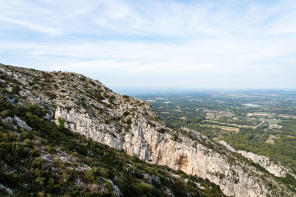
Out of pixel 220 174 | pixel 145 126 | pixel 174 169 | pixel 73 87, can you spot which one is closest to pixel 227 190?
pixel 220 174

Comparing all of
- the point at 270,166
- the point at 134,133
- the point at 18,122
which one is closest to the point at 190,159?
the point at 134,133

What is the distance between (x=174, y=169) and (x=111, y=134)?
19.7 m

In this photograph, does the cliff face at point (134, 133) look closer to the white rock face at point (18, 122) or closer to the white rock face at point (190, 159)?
the white rock face at point (190, 159)

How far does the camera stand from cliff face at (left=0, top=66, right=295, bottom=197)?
3712 centimetres

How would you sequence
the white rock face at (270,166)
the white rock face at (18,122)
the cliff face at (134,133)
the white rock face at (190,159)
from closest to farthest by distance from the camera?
1. the white rock face at (18,122)
2. the cliff face at (134,133)
3. the white rock face at (190,159)
4. the white rock face at (270,166)

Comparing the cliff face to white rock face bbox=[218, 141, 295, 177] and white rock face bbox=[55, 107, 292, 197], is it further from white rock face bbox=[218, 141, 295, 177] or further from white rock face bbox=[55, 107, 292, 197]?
white rock face bbox=[218, 141, 295, 177]

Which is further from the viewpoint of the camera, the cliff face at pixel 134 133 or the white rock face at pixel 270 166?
the white rock face at pixel 270 166

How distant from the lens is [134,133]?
41625 mm

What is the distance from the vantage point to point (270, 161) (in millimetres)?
75688

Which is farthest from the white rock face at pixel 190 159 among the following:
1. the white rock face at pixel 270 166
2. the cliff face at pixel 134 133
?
the white rock face at pixel 270 166

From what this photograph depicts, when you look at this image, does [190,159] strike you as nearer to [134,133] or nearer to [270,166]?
[134,133]

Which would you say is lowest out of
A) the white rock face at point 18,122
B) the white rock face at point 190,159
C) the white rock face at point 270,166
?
the white rock face at point 270,166

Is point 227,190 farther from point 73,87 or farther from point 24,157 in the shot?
point 73,87

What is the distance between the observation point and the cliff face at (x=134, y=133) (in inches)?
1462
